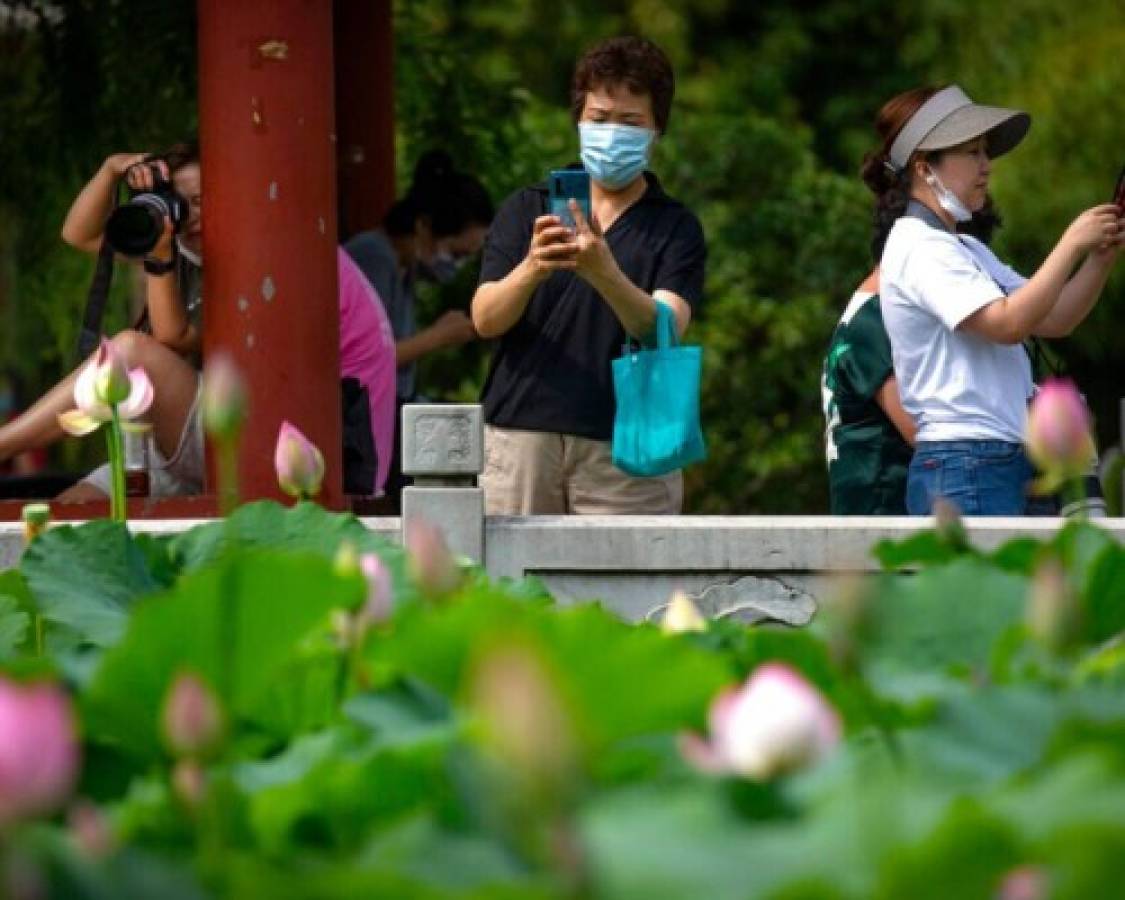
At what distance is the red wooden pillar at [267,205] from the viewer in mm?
6418

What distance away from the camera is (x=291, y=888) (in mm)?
1390

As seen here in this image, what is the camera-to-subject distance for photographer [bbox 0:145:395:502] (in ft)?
20.9

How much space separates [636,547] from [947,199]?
2.86 ft

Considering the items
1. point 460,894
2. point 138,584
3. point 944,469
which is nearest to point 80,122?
point 944,469

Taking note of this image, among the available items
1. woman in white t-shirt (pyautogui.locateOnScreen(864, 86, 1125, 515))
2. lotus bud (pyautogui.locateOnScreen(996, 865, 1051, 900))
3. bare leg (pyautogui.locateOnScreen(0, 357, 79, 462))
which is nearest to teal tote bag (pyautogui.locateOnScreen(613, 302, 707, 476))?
woman in white t-shirt (pyautogui.locateOnScreen(864, 86, 1125, 515))

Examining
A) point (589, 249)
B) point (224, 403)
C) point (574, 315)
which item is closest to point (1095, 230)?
point (589, 249)

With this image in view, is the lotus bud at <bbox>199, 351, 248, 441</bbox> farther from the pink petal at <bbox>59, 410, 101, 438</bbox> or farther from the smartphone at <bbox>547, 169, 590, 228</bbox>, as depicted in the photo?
the smartphone at <bbox>547, 169, 590, 228</bbox>

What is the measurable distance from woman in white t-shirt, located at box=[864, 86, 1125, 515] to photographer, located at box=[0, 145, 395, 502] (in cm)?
171

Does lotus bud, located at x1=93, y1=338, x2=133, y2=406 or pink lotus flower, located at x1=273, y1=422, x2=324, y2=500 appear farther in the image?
lotus bud, located at x1=93, y1=338, x2=133, y2=406

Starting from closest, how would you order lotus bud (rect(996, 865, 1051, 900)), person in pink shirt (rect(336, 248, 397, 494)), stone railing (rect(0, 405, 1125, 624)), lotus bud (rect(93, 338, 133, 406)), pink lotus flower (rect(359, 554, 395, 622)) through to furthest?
lotus bud (rect(996, 865, 1051, 900)), pink lotus flower (rect(359, 554, 395, 622)), lotus bud (rect(93, 338, 133, 406)), stone railing (rect(0, 405, 1125, 624)), person in pink shirt (rect(336, 248, 397, 494))

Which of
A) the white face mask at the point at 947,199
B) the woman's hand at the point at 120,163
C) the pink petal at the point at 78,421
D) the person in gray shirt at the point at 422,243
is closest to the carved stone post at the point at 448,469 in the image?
the white face mask at the point at 947,199

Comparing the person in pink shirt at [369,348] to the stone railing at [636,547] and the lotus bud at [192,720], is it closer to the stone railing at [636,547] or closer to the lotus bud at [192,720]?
the stone railing at [636,547]

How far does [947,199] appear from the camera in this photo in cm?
540

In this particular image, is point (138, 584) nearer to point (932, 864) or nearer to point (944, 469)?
point (932, 864)
